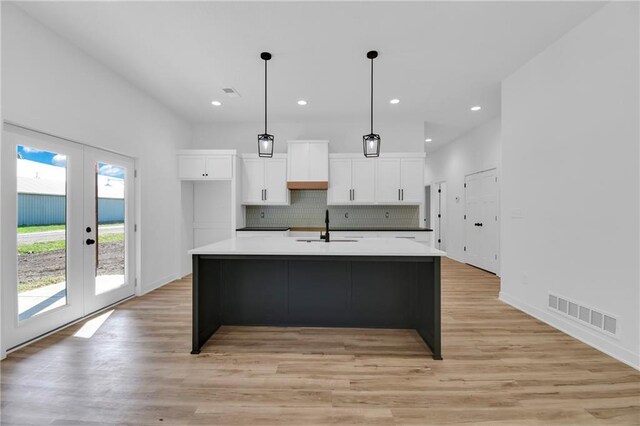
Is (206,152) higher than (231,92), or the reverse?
(231,92)

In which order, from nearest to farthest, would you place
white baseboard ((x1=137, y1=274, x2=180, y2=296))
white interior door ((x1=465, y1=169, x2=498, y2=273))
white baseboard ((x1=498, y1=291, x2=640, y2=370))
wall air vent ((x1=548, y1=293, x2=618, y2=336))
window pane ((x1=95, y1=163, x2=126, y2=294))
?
1. white baseboard ((x1=498, y1=291, x2=640, y2=370))
2. wall air vent ((x1=548, y1=293, x2=618, y2=336))
3. window pane ((x1=95, y1=163, x2=126, y2=294))
4. white baseboard ((x1=137, y1=274, x2=180, y2=296))
5. white interior door ((x1=465, y1=169, x2=498, y2=273))

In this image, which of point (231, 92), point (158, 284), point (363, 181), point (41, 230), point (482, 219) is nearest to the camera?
point (41, 230)

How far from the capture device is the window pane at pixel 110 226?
3607 millimetres

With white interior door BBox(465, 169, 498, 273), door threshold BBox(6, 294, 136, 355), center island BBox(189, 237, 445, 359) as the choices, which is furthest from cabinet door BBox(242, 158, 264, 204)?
white interior door BBox(465, 169, 498, 273)

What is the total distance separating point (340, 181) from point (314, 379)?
383 cm

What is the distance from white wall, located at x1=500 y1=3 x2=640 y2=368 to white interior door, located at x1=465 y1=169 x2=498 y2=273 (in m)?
1.98

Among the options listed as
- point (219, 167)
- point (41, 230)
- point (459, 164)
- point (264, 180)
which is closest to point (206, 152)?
point (219, 167)

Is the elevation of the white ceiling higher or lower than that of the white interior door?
higher

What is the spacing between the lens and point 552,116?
10.3ft

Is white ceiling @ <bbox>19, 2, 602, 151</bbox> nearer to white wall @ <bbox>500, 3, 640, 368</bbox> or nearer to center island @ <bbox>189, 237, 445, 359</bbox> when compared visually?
white wall @ <bbox>500, 3, 640, 368</bbox>

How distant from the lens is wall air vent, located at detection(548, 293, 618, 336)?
2.50m

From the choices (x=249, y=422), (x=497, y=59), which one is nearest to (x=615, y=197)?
(x=497, y=59)

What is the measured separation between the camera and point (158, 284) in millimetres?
4688

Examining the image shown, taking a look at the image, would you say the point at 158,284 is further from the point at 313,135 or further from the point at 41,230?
the point at 313,135
